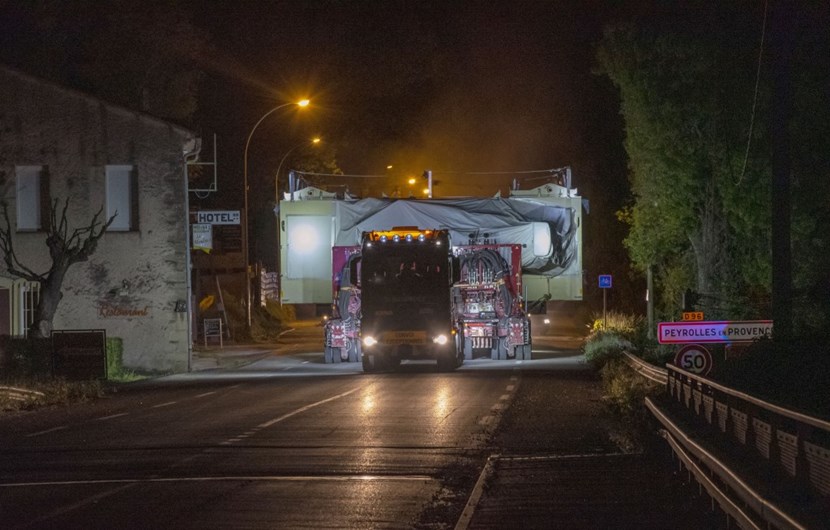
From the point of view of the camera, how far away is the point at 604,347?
31562 mm

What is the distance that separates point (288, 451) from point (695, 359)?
574 centimetres

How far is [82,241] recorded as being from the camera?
32.9m

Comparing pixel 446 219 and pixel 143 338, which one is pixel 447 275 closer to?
pixel 446 219

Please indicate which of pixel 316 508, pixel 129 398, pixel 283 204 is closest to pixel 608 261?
pixel 283 204

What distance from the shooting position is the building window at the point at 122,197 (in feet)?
109

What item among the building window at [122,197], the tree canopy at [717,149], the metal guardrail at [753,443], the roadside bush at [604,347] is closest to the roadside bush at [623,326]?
the roadside bush at [604,347]

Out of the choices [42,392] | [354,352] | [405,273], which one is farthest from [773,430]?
[354,352]

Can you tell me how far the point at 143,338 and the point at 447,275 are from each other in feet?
30.6

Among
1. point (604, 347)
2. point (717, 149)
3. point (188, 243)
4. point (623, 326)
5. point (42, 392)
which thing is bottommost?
point (42, 392)

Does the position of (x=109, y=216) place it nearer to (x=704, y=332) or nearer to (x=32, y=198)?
(x=32, y=198)

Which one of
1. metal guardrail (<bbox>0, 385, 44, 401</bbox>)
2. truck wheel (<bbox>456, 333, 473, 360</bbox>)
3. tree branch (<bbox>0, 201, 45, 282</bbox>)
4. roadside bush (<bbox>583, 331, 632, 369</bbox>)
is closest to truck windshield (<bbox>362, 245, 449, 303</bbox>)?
truck wheel (<bbox>456, 333, 473, 360</bbox>)

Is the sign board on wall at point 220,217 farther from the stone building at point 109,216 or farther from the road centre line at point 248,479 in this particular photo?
the road centre line at point 248,479

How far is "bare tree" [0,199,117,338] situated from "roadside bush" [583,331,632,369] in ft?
44.8

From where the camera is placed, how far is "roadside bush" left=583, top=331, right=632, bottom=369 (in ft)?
97.7
